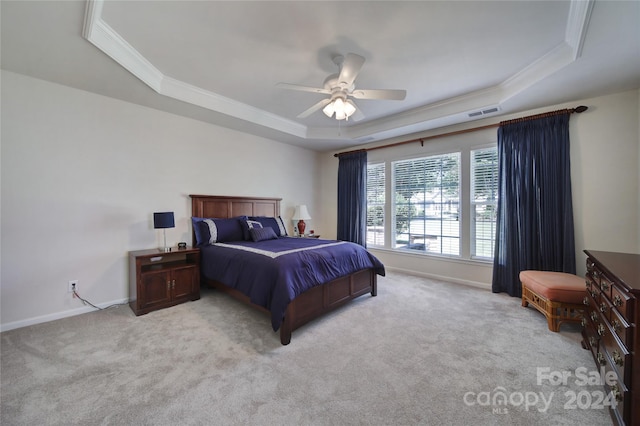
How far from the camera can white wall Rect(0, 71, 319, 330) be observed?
8.23 feet

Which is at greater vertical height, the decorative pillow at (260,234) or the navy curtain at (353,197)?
the navy curtain at (353,197)

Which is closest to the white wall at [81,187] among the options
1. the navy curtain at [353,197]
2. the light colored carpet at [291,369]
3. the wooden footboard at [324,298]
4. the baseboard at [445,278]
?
the light colored carpet at [291,369]

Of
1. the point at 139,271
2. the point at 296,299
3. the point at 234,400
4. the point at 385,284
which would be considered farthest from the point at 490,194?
the point at 139,271

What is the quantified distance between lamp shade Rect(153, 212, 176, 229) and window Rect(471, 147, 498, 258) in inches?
175

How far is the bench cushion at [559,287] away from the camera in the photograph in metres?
2.38

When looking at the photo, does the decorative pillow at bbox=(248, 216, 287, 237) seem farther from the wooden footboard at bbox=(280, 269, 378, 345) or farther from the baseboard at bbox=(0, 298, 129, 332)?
the baseboard at bbox=(0, 298, 129, 332)

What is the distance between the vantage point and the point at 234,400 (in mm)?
1570

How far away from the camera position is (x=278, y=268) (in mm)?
2336

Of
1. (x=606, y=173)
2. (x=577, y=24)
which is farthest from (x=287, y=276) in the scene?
(x=606, y=173)

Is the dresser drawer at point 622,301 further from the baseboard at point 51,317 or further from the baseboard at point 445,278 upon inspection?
the baseboard at point 51,317

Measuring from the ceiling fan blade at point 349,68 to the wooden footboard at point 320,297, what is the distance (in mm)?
2095

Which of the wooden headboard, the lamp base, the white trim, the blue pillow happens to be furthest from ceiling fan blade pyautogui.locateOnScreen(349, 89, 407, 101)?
the lamp base

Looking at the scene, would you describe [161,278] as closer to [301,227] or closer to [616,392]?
[301,227]

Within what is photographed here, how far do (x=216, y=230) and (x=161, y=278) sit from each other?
3.12 feet
